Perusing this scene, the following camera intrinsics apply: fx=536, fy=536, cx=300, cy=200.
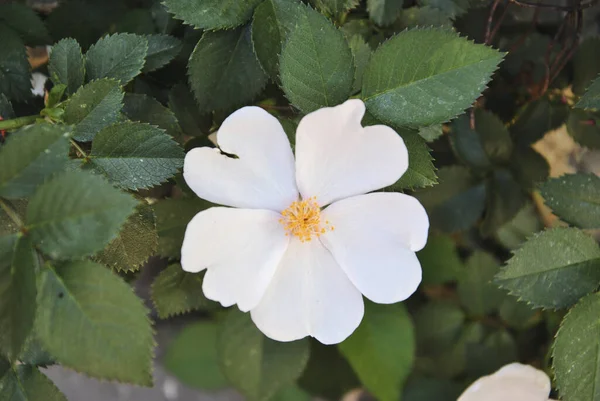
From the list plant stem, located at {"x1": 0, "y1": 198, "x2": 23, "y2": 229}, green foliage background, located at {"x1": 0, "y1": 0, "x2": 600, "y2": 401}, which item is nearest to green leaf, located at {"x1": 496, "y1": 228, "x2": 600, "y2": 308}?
green foliage background, located at {"x1": 0, "y1": 0, "x2": 600, "y2": 401}

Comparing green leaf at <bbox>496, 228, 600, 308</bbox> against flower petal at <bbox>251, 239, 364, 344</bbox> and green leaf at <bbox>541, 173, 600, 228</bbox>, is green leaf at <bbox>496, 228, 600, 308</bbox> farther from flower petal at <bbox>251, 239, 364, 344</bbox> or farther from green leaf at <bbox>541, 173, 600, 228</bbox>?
flower petal at <bbox>251, 239, 364, 344</bbox>

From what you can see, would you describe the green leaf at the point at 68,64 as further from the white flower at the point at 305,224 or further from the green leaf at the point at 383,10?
the green leaf at the point at 383,10

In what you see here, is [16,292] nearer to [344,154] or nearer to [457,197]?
[344,154]

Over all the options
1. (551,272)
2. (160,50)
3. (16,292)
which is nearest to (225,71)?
(160,50)

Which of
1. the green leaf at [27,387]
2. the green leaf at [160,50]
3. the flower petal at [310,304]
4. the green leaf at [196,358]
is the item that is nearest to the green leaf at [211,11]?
the green leaf at [160,50]

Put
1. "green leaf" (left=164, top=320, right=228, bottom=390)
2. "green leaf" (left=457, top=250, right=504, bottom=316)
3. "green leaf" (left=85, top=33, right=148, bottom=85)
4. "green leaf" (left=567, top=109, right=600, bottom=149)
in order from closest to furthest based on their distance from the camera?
"green leaf" (left=85, top=33, right=148, bottom=85) → "green leaf" (left=567, top=109, right=600, bottom=149) → "green leaf" (left=457, top=250, right=504, bottom=316) → "green leaf" (left=164, top=320, right=228, bottom=390)
